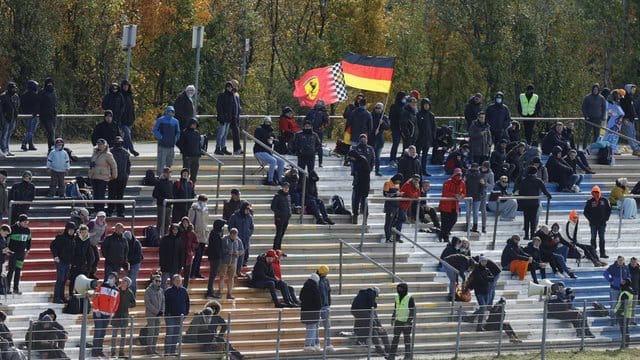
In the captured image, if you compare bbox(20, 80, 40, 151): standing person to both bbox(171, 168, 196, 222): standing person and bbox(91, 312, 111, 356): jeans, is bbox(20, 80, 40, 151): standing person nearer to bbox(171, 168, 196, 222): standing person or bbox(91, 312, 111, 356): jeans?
bbox(171, 168, 196, 222): standing person

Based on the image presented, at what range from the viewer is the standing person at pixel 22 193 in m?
38.3

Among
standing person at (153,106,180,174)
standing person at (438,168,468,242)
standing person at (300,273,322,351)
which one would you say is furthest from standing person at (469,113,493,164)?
standing person at (300,273,322,351)

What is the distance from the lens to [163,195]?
39469 mm

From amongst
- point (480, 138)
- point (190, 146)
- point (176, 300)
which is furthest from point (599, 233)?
point (176, 300)

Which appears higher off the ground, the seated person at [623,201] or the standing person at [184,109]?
the standing person at [184,109]

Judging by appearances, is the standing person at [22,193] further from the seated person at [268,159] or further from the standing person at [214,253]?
the seated person at [268,159]

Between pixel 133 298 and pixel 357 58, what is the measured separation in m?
12.4

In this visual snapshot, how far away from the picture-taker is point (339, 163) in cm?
4584

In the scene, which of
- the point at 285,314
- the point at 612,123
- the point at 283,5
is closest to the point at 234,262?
the point at 285,314

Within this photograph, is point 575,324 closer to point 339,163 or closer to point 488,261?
point 488,261

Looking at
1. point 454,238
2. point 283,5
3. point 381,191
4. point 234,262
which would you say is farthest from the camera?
point 283,5

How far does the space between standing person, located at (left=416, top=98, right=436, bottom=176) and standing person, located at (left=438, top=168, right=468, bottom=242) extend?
8.69ft

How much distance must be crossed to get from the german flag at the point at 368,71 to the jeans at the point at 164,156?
21.0ft

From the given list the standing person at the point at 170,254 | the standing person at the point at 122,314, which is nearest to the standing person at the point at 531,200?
the standing person at the point at 170,254
